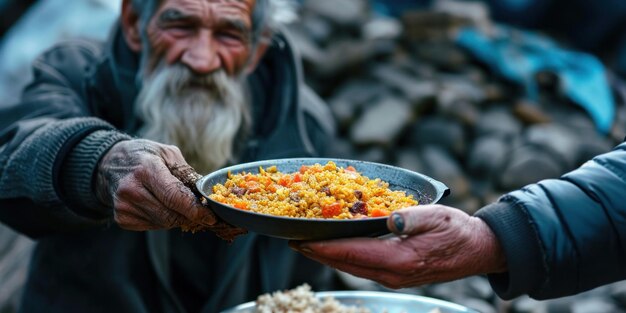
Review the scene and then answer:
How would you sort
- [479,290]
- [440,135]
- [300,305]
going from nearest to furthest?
[300,305] → [479,290] → [440,135]

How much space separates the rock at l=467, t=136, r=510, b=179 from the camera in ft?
14.4

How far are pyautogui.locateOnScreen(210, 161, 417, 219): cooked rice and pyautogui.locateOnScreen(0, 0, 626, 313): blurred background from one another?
7.36 feet

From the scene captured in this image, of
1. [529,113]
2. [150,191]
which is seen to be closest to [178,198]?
[150,191]

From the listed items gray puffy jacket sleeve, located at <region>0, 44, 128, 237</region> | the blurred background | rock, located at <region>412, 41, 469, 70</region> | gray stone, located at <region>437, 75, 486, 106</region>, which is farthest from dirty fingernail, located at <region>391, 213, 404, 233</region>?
rock, located at <region>412, 41, 469, 70</region>

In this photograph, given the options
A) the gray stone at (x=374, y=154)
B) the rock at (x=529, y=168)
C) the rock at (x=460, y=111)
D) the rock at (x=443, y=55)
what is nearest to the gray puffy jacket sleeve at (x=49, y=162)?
the gray stone at (x=374, y=154)

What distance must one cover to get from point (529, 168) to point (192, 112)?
2.39 m

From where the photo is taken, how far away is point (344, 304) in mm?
2115

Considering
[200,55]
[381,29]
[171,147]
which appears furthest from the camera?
[381,29]

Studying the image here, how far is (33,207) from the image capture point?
2.27m

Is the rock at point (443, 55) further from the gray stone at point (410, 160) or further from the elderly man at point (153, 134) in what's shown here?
the elderly man at point (153, 134)

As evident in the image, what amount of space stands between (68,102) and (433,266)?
5.20 ft

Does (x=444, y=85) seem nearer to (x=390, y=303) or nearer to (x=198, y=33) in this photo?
(x=198, y=33)

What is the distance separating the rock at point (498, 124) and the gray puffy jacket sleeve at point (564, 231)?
9.72 ft

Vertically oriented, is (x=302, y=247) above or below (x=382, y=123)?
above
